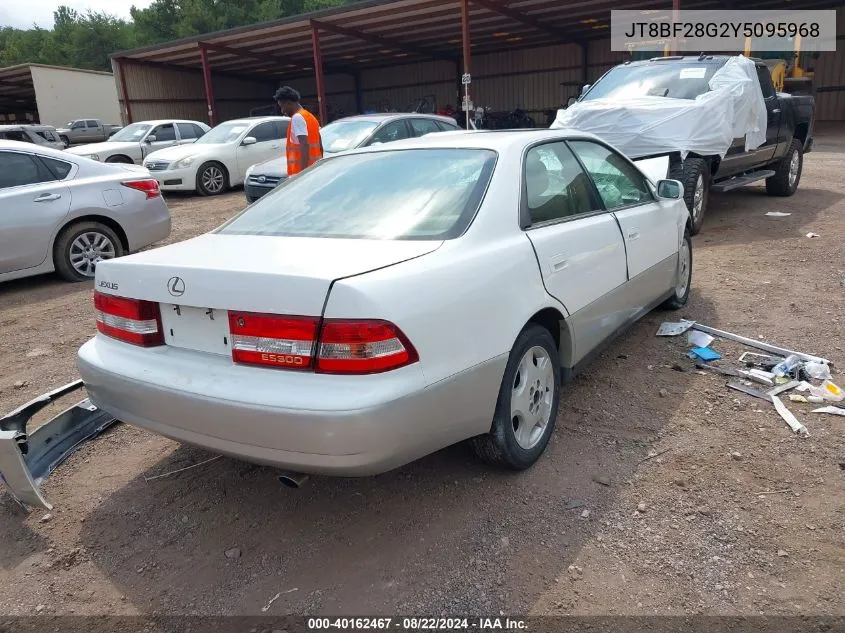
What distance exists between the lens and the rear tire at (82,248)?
6637mm

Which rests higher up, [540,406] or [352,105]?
[352,105]

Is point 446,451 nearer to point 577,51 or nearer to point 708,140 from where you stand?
point 708,140

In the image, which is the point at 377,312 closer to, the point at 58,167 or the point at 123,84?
the point at 58,167

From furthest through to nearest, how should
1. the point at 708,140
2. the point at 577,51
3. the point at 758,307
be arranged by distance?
the point at 577,51 → the point at 708,140 → the point at 758,307

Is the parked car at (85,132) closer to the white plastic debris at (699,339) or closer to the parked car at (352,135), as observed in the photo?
the parked car at (352,135)

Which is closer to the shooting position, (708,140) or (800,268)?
(800,268)

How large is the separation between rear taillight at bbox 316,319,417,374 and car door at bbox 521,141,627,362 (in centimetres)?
100

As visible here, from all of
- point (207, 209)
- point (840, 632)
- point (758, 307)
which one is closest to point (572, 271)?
point (840, 632)

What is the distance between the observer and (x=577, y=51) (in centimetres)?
2677

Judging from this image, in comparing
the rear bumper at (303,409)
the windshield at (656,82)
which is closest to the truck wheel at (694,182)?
the windshield at (656,82)

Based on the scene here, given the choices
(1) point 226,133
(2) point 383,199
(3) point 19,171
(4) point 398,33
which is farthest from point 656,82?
(4) point 398,33

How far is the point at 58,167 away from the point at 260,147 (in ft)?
23.5

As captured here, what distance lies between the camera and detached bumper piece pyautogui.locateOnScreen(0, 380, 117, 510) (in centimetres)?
274

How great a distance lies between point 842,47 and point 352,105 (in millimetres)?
21265
